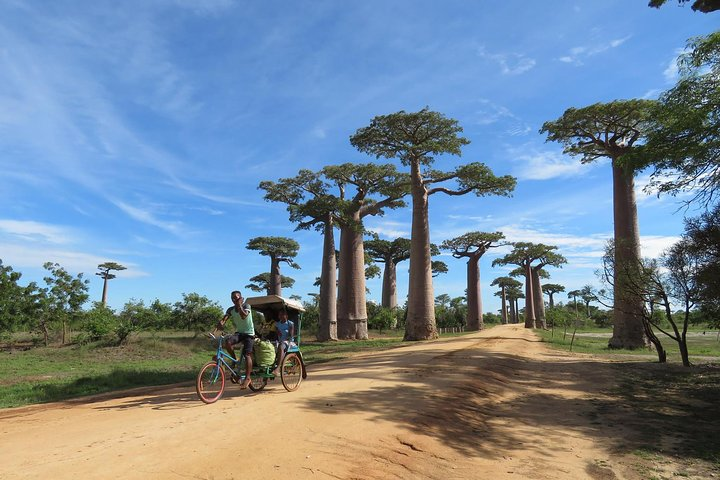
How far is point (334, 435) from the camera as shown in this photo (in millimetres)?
4859

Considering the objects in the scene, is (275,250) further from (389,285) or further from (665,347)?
(665,347)

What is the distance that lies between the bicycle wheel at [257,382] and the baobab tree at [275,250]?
116ft

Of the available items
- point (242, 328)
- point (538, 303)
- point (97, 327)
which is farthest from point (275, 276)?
point (242, 328)

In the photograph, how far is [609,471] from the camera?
4.62 meters

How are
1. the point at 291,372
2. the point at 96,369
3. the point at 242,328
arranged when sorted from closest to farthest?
the point at 242,328 < the point at 291,372 < the point at 96,369

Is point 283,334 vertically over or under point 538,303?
under

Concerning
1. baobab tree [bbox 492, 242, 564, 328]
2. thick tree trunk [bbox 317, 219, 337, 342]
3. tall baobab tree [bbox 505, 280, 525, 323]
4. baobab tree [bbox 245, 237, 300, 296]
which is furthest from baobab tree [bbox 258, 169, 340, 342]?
tall baobab tree [bbox 505, 280, 525, 323]

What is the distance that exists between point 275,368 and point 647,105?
18559 millimetres

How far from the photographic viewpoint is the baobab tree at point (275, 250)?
42.3 meters

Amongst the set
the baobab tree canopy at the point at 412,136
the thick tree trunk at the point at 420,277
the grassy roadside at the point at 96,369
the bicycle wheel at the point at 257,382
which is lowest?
the grassy roadside at the point at 96,369

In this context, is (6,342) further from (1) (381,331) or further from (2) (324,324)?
(1) (381,331)

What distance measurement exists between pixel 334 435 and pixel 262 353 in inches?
110

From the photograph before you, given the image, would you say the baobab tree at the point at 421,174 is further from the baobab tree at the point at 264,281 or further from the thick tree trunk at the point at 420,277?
the baobab tree at the point at 264,281

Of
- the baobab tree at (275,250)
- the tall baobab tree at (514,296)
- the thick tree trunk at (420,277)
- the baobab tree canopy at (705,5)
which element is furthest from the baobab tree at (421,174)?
the tall baobab tree at (514,296)
